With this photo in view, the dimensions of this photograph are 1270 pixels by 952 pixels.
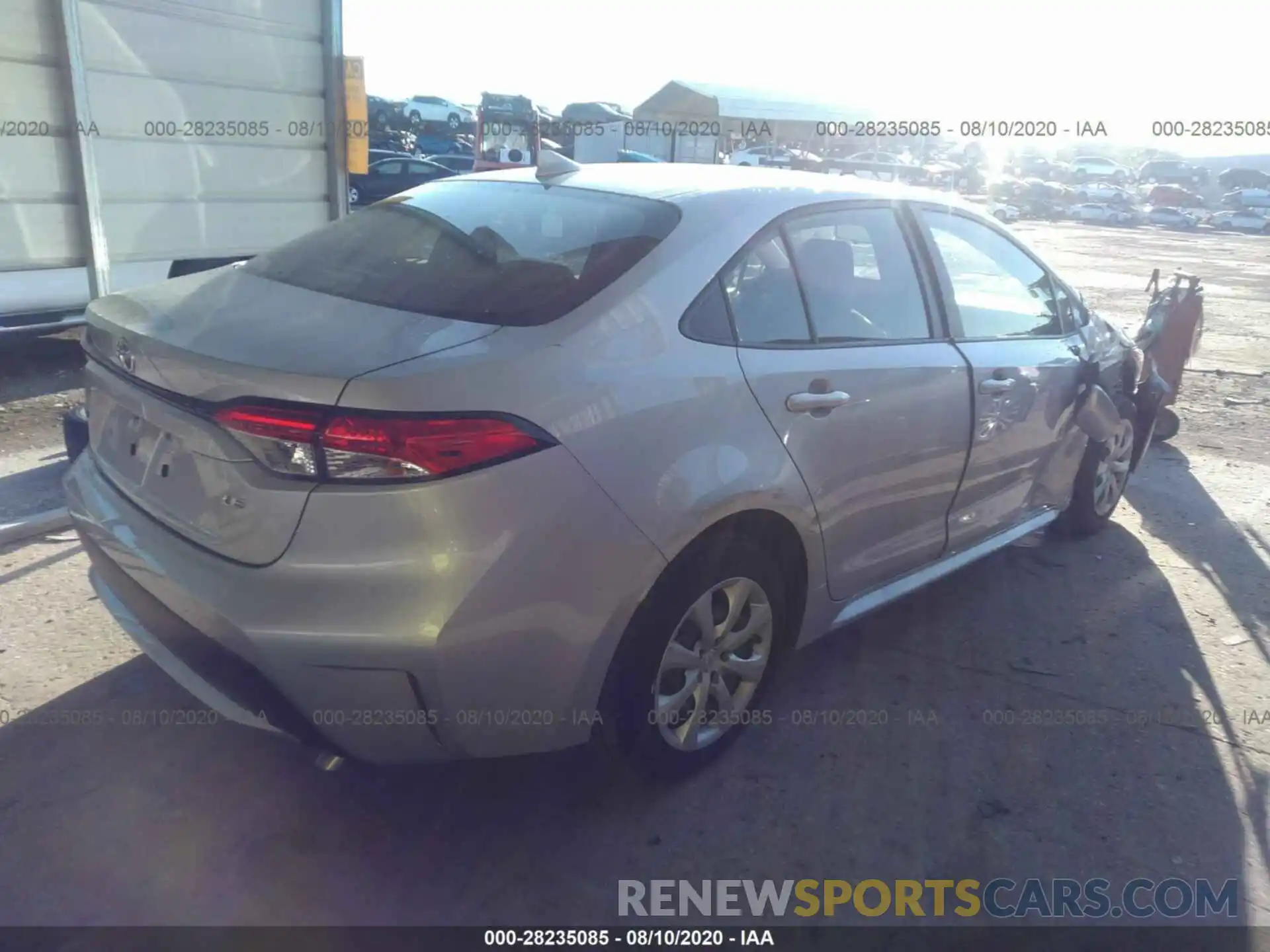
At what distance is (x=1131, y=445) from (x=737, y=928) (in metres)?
3.71

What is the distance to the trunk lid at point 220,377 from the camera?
2.17 m

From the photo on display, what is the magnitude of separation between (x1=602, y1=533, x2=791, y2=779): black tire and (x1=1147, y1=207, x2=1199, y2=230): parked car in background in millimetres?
47208

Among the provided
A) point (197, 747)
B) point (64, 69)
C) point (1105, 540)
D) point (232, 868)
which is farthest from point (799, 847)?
point (64, 69)

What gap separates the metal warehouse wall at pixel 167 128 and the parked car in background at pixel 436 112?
113ft

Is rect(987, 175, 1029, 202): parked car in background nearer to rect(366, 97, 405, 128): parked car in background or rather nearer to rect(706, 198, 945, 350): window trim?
rect(366, 97, 405, 128): parked car in background

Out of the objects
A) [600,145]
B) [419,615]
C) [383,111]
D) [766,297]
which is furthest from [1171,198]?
[419,615]

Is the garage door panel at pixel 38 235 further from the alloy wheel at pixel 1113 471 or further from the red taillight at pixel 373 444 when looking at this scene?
the alloy wheel at pixel 1113 471

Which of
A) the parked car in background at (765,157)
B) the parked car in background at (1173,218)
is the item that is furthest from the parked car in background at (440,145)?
the parked car in background at (1173,218)

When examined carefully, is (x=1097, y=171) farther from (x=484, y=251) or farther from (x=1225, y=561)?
(x=484, y=251)

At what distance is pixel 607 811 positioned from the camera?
9.16 ft

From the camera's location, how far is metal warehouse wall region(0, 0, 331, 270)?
20.2ft

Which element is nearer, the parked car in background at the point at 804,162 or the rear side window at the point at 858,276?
the rear side window at the point at 858,276

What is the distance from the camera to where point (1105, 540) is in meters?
5.02

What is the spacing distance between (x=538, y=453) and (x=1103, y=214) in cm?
4673
